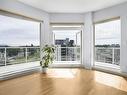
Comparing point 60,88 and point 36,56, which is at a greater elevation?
point 36,56

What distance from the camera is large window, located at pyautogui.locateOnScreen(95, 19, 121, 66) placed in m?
4.16

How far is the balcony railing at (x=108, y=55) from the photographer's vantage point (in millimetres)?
4234

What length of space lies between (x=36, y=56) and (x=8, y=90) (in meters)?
2.17

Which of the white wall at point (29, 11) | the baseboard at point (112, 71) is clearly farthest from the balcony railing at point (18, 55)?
the baseboard at point (112, 71)

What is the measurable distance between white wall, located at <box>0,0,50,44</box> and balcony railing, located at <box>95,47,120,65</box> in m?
1.92

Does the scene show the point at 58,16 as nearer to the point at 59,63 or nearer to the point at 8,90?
the point at 59,63

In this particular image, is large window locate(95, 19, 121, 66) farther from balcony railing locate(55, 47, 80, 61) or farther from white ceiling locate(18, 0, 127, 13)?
balcony railing locate(55, 47, 80, 61)

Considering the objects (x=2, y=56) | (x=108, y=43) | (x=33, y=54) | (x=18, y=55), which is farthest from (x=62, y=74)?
(x=2, y=56)

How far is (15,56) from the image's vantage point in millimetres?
4426

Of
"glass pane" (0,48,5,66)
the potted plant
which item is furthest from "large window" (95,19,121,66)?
"glass pane" (0,48,5,66)

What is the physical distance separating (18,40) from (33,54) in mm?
794

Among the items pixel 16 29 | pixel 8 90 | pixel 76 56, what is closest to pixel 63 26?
pixel 76 56

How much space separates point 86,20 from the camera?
4.82 metres

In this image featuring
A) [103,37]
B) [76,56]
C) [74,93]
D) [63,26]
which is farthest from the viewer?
[76,56]
